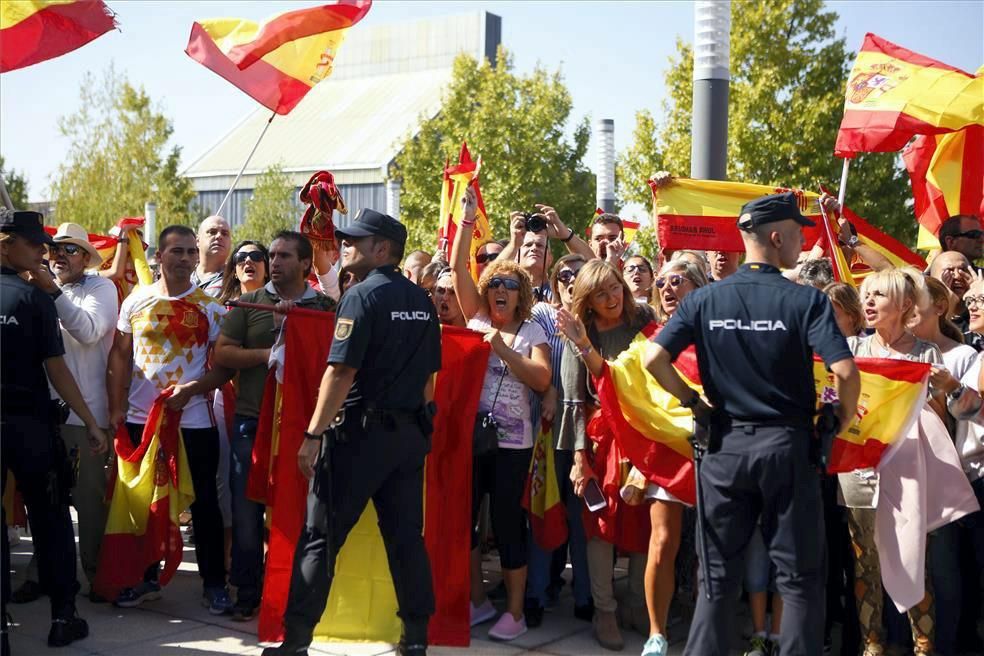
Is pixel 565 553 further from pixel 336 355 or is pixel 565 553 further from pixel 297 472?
pixel 336 355

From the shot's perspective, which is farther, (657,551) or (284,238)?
(284,238)

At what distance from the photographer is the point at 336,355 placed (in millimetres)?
5215

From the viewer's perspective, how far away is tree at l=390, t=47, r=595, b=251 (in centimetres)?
3316

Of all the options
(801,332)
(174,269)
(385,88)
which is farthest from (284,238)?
(385,88)

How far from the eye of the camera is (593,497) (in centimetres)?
611

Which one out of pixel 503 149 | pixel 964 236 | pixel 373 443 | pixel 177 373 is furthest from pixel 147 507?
pixel 503 149

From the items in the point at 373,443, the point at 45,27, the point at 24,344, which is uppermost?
the point at 45,27

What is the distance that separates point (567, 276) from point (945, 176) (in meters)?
3.75

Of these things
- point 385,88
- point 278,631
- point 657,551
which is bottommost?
point 278,631

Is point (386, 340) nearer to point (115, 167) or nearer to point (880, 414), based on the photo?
point (880, 414)

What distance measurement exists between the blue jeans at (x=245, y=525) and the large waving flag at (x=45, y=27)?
3.06m

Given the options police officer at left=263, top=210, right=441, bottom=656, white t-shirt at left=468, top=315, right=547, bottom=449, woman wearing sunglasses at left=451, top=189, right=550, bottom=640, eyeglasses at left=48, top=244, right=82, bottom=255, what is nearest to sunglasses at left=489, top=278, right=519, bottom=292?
woman wearing sunglasses at left=451, top=189, right=550, bottom=640

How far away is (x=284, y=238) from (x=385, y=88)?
217 feet

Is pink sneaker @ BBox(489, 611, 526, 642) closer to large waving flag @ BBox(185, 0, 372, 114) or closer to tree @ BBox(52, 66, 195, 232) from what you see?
large waving flag @ BBox(185, 0, 372, 114)
